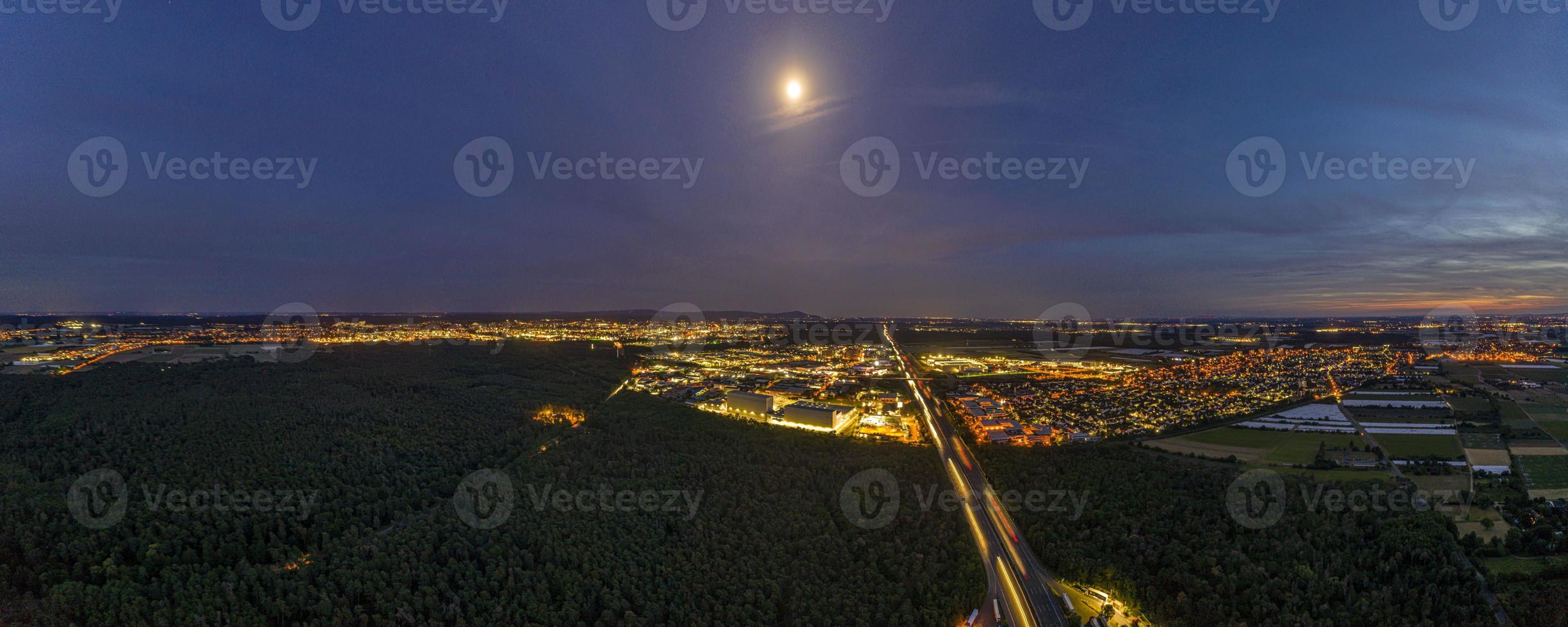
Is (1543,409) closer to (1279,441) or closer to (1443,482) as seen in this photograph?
(1279,441)

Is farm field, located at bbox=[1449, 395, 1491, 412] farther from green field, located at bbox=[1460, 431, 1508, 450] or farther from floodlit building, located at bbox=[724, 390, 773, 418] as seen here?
floodlit building, located at bbox=[724, 390, 773, 418]

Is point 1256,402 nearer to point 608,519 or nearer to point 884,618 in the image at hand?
point 884,618

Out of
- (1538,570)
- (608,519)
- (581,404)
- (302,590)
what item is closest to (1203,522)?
(1538,570)

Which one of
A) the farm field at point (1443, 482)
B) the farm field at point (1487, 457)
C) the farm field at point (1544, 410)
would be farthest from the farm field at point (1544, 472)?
the farm field at point (1544, 410)

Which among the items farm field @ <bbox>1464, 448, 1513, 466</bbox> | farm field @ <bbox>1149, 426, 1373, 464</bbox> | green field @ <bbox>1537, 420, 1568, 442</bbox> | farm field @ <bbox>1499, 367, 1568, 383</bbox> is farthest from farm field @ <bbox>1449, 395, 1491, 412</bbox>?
farm field @ <bbox>1464, 448, 1513, 466</bbox>

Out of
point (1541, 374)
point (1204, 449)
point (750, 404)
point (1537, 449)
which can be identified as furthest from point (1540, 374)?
point (750, 404)

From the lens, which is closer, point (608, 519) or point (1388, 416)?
point (608, 519)

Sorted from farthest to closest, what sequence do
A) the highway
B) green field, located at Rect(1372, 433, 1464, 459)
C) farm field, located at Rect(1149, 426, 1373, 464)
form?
1. farm field, located at Rect(1149, 426, 1373, 464)
2. green field, located at Rect(1372, 433, 1464, 459)
3. the highway

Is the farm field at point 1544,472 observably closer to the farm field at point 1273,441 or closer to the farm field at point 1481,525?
the farm field at point 1273,441
